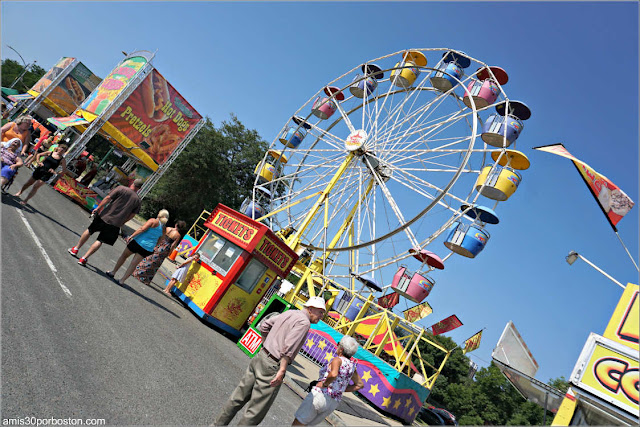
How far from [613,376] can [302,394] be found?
18.5ft

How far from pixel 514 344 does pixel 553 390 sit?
Answer: 0.54 m

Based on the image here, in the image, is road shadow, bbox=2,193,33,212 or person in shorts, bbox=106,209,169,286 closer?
person in shorts, bbox=106,209,169,286

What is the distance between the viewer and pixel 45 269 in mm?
6785

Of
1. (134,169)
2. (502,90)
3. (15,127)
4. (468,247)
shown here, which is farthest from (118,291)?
(134,169)

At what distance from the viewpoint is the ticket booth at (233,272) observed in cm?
1104

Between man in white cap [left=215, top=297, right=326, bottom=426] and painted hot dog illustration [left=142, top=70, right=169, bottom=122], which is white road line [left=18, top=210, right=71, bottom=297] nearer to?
man in white cap [left=215, top=297, right=326, bottom=426]

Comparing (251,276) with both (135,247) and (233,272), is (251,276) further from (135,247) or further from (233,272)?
(135,247)

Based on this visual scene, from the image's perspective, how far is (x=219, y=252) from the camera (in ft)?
38.4

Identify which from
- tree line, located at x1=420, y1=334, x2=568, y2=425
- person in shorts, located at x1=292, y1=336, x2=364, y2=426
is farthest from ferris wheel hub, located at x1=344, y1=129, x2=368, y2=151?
tree line, located at x1=420, y1=334, x2=568, y2=425

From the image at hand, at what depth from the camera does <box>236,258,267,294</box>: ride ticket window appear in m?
11.4

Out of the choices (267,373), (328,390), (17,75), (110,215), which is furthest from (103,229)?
(17,75)

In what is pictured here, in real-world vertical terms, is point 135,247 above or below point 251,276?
below

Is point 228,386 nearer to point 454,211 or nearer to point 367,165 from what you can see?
point 454,211

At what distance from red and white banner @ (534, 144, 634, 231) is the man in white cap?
3757mm
